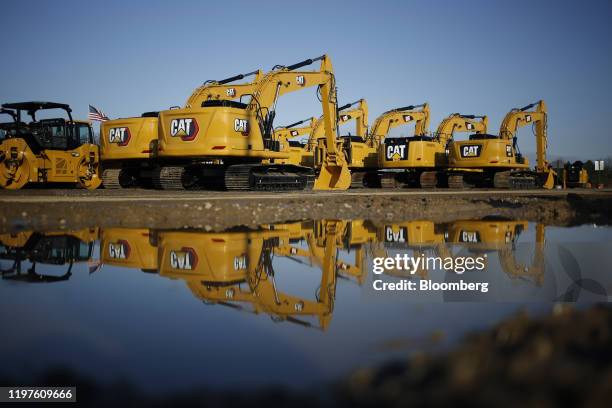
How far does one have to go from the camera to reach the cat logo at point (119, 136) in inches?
826

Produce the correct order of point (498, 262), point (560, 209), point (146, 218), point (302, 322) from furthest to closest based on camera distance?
point (560, 209)
point (146, 218)
point (498, 262)
point (302, 322)

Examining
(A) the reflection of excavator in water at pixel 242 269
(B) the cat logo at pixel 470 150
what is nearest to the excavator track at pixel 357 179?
(B) the cat logo at pixel 470 150

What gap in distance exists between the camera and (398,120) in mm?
33688

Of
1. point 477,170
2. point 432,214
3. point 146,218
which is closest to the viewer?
point 146,218

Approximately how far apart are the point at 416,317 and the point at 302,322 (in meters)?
0.80

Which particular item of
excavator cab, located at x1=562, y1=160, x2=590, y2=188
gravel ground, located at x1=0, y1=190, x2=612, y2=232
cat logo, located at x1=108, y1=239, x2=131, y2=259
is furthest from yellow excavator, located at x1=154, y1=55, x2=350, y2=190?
excavator cab, located at x1=562, y1=160, x2=590, y2=188

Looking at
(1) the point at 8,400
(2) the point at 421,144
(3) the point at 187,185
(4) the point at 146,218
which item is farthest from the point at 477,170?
(1) the point at 8,400

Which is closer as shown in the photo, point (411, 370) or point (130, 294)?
point (411, 370)

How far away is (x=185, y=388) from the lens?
2.37 meters

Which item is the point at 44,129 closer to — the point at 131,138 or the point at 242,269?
the point at 131,138

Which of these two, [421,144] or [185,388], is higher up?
[421,144]

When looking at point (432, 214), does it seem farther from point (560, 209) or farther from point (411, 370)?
point (411, 370)

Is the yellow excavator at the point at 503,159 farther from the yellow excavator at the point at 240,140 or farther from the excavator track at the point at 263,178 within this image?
the excavator track at the point at 263,178

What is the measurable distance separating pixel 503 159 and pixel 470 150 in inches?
73.5
